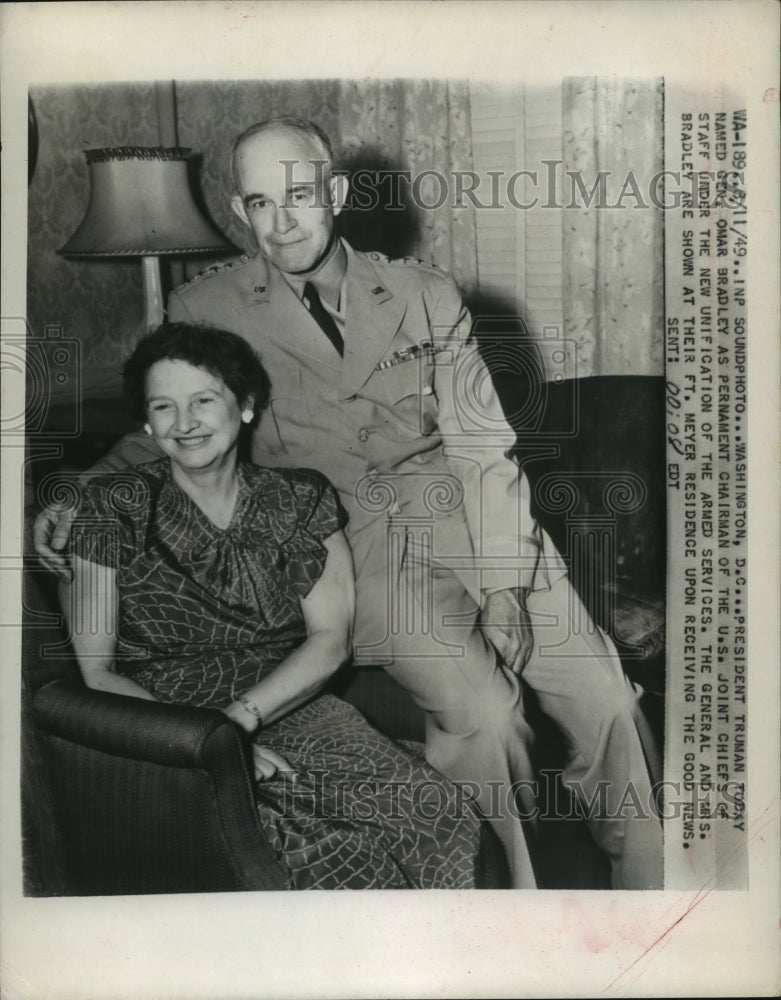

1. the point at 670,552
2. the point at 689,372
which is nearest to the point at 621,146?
the point at 689,372

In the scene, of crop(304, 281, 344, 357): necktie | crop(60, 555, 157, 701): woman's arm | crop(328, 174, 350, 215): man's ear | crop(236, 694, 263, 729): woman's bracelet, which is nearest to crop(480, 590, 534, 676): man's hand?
crop(236, 694, 263, 729): woman's bracelet

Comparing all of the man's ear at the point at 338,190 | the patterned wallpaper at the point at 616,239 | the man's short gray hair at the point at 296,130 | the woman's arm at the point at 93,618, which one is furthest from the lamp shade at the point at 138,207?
the patterned wallpaper at the point at 616,239

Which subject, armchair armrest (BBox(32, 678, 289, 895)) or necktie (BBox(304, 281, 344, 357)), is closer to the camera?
armchair armrest (BBox(32, 678, 289, 895))

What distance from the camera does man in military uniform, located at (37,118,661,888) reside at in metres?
1.76

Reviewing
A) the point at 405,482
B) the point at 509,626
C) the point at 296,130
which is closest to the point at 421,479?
the point at 405,482

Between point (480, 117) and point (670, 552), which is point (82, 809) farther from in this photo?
point (480, 117)

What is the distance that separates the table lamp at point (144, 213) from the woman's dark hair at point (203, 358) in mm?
42

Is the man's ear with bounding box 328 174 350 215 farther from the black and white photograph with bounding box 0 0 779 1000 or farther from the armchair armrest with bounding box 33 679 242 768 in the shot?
the armchair armrest with bounding box 33 679 242 768

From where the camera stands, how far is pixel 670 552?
179cm

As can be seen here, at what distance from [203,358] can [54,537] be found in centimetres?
42

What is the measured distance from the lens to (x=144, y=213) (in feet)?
5.76

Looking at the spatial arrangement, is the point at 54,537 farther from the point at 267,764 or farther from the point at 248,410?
the point at 267,764

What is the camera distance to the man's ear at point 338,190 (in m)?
1.77

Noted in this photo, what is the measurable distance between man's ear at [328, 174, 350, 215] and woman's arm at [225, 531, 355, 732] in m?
0.60
